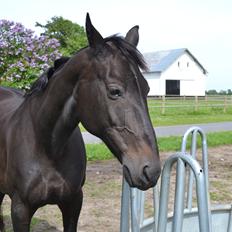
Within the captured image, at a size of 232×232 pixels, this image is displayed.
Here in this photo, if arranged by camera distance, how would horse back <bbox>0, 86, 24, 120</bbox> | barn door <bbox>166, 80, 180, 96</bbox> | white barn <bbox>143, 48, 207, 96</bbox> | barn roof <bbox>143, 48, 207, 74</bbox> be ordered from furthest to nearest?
barn door <bbox>166, 80, 180, 96</bbox>, barn roof <bbox>143, 48, 207, 74</bbox>, white barn <bbox>143, 48, 207, 96</bbox>, horse back <bbox>0, 86, 24, 120</bbox>

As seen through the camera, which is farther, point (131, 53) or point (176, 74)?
point (176, 74)

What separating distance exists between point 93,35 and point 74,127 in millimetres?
661

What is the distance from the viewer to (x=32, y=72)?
29.2ft

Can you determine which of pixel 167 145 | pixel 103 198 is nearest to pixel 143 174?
pixel 103 198

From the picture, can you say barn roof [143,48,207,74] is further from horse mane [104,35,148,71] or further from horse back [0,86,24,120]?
horse mane [104,35,148,71]

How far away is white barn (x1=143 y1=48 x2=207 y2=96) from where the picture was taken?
49281 mm

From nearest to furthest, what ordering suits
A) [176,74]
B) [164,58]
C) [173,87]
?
[176,74], [173,87], [164,58]

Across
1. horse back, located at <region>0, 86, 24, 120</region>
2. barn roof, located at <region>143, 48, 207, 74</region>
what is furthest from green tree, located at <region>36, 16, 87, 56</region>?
horse back, located at <region>0, 86, 24, 120</region>

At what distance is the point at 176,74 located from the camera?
167 feet

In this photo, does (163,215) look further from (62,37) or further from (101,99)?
(62,37)

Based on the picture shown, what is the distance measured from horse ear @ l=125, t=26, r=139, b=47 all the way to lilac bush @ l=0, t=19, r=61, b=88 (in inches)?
264

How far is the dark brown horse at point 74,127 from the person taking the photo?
192 cm

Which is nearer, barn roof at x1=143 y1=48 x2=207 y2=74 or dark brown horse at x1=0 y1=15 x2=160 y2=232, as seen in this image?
dark brown horse at x1=0 y1=15 x2=160 y2=232

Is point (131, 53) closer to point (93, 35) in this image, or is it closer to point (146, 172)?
point (93, 35)
